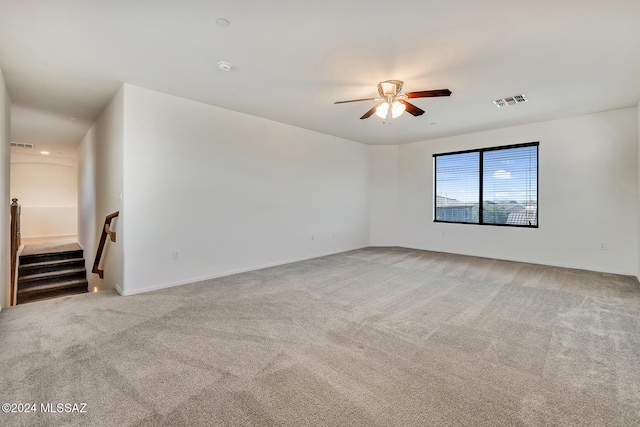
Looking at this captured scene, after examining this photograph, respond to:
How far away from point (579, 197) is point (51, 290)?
33.1 ft

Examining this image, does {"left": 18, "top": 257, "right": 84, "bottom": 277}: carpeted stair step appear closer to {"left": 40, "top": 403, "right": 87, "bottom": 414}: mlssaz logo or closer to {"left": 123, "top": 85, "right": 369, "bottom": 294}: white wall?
{"left": 123, "top": 85, "right": 369, "bottom": 294}: white wall

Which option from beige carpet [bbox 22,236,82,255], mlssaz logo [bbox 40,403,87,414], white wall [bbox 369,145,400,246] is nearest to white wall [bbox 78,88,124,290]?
beige carpet [bbox 22,236,82,255]

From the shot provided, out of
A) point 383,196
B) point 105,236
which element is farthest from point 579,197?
point 105,236

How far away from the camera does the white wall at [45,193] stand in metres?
8.80

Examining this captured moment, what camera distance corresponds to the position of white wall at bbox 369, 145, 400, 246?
750 cm

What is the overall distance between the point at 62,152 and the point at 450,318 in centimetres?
1080

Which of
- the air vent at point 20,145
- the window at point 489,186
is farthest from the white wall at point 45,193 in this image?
the window at point 489,186

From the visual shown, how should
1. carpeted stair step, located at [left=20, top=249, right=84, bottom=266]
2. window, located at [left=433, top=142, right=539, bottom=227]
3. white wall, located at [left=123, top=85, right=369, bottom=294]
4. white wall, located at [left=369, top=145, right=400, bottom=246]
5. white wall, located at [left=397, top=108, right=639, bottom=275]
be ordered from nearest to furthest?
1. white wall, located at [left=123, top=85, right=369, bottom=294]
2. white wall, located at [left=397, top=108, right=639, bottom=275]
3. window, located at [left=433, top=142, right=539, bottom=227]
4. carpeted stair step, located at [left=20, top=249, right=84, bottom=266]
5. white wall, located at [left=369, top=145, right=400, bottom=246]

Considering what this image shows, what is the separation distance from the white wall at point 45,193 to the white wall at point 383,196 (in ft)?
31.9

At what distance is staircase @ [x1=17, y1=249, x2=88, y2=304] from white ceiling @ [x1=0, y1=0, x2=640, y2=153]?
11.0 ft

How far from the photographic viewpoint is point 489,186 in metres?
6.16

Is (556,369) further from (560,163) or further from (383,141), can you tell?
(383,141)

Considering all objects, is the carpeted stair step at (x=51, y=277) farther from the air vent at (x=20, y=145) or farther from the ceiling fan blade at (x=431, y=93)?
the ceiling fan blade at (x=431, y=93)

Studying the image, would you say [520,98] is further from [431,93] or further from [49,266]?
[49,266]
